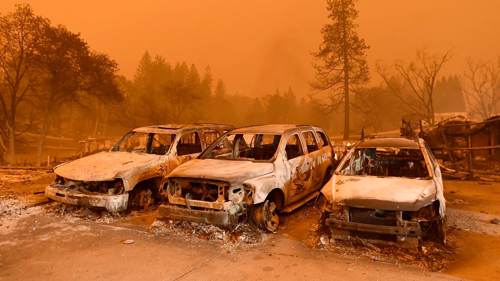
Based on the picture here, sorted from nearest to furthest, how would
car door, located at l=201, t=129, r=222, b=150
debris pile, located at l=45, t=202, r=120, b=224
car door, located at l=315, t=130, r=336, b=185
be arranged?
debris pile, located at l=45, t=202, r=120, b=224, car door, located at l=315, t=130, r=336, b=185, car door, located at l=201, t=129, r=222, b=150

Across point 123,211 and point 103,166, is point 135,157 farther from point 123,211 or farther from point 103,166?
point 123,211

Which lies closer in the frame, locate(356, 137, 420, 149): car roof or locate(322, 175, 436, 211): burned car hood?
locate(322, 175, 436, 211): burned car hood

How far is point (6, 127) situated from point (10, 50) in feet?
19.5

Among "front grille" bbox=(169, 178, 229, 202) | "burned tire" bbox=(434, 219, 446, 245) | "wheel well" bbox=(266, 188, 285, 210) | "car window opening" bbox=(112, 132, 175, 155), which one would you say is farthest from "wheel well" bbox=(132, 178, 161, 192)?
"burned tire" bbox=(434, 219, 446, 245)

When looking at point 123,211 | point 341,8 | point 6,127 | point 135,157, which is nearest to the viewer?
point 123,211

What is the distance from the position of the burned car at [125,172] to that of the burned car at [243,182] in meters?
1.15

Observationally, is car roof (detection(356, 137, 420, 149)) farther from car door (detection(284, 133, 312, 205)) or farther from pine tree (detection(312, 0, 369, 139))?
pine tree (detection(312, 0, 369, 139))

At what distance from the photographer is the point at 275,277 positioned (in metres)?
4.67

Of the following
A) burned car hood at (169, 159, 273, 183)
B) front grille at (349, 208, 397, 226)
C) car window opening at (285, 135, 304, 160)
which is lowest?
front grille at (349, 208, 397, 226)

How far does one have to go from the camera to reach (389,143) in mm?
6824

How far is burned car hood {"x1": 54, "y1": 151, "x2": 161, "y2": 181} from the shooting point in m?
7.14

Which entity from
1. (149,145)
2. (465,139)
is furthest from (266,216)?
(465,139)

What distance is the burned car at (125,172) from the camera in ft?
23.3

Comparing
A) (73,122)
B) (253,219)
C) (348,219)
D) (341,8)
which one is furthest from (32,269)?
(73,122)
